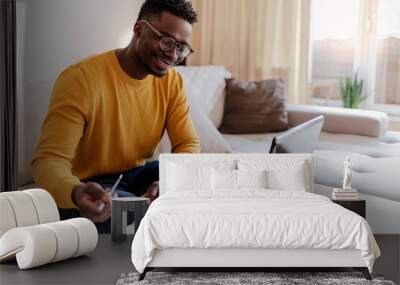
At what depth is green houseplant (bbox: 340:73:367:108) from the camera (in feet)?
20.7

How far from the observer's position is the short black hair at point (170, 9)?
240 inches

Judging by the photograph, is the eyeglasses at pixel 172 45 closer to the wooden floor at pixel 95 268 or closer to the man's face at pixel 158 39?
the man's face at pixel 158 39

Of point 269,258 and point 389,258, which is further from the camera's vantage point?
point 389,258

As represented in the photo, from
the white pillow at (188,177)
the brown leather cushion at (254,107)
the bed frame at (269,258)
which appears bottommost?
the bed frame at (269,258)

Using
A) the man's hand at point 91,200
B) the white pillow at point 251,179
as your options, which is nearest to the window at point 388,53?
the white pillow at point 251,179

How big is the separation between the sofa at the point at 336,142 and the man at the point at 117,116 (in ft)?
0.47

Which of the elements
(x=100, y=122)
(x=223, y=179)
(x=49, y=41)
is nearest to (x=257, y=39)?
(x=223, y=179)

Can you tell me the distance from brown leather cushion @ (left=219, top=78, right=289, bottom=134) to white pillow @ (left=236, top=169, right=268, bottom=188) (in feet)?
1.53

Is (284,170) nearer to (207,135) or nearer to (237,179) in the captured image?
(237,179)

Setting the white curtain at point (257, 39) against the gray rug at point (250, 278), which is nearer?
the gray rug at point (250, 278)

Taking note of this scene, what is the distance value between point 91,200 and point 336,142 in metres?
2.00

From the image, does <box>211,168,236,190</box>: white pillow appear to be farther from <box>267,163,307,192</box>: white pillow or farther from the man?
the man

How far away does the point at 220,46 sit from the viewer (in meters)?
6.25

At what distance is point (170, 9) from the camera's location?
6133 millimetres
